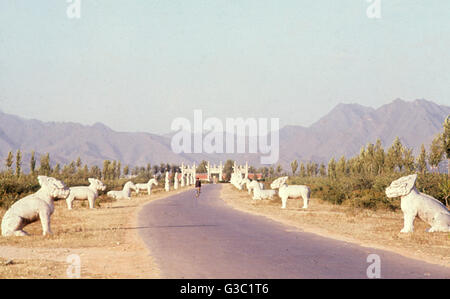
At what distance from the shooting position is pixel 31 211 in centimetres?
1603

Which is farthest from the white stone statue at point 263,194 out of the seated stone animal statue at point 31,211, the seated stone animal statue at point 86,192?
the seated stone animal statue at point 31,211

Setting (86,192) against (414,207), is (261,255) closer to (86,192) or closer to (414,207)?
(414,207)

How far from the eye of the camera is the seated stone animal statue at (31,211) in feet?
52.4

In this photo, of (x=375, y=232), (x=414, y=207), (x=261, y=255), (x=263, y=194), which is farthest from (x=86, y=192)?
(x=261, y=255)

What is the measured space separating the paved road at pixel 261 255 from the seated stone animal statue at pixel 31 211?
2.93 m

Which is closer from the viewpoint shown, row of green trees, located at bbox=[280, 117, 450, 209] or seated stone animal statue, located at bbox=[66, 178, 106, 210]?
seated stone animal statue, located at bbox=[66, 178, 106, 210]

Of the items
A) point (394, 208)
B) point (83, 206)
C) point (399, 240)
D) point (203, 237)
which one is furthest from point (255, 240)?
point (83, 206)

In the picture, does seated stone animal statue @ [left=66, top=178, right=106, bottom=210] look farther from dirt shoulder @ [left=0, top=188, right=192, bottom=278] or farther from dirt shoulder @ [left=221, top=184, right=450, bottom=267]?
dirt shoulder @ [left=221, top=184, right=450, bottom=267]

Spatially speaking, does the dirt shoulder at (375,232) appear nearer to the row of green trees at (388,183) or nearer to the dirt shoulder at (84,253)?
the row of green trees at (388,183)

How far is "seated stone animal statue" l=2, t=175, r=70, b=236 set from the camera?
1597 centimetres

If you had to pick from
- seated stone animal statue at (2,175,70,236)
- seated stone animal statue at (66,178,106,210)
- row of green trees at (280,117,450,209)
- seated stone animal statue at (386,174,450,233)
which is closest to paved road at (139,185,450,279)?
seated stone animal statue at (2,175,70,236)

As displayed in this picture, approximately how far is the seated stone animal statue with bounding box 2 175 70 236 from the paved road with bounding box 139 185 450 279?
2928 mm
